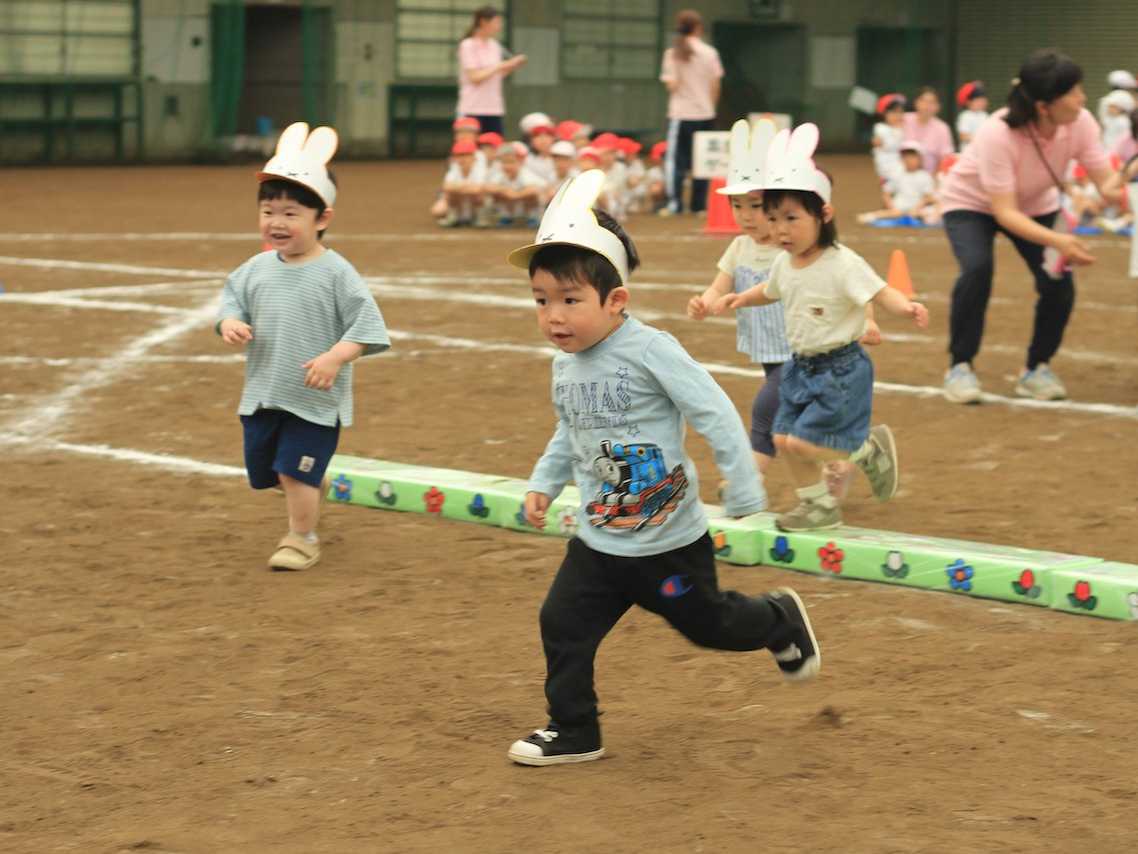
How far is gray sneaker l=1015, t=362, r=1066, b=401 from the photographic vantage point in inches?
342

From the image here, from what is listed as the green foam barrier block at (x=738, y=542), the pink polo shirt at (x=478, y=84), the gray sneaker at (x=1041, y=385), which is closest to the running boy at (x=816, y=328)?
the green foam barrier block at (x=738, y=542)

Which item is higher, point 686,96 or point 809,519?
point 686,96

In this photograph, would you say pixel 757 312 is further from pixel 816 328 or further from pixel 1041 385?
pixel 1041 385

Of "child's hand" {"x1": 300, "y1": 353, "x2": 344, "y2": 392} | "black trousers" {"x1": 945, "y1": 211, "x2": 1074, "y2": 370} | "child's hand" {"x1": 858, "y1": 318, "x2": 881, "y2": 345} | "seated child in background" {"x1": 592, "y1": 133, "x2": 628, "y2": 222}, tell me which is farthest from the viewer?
"seated child in background" {"x1": 592, "y1": 133, "x2": 628, "y2": 222}

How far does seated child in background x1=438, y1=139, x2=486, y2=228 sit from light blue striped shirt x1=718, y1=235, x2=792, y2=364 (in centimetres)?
1047

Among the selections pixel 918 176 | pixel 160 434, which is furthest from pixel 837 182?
pixel 160 434

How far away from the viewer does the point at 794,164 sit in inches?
224

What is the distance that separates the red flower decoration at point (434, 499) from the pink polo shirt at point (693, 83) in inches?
505

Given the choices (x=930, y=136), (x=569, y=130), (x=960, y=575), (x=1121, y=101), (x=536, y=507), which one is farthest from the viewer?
(x=930, y=136)

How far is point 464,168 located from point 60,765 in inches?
531

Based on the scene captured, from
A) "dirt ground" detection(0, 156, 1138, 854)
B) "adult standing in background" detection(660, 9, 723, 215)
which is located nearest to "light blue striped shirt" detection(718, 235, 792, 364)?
"dirt ground" detection(0, 156, 1138, 854)

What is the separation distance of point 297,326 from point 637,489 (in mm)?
2127

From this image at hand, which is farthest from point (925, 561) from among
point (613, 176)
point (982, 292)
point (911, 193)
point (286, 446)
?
point (911, 193)

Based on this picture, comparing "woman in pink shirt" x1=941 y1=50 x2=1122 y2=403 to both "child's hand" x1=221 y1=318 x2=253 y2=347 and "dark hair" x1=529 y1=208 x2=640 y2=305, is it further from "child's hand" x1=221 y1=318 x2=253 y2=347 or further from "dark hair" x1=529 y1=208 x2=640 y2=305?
"dark hair" x1=529 y1=208 x2=640 y2=305
